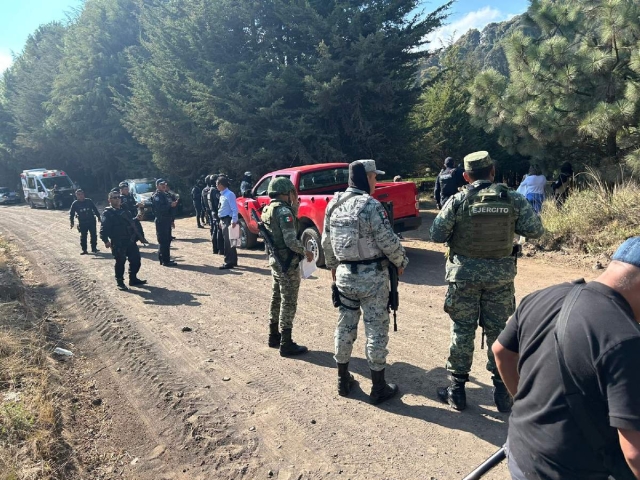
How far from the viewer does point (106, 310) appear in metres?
6.88

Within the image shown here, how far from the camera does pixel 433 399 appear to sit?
3795 millimetres

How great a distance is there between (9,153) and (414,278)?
4343cm

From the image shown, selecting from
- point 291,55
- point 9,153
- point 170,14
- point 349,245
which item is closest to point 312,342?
point 349,245

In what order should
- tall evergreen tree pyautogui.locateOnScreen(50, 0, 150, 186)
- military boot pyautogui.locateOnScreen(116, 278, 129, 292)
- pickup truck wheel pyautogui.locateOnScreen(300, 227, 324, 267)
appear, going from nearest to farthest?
pickup truck wheel pyautogui.locateOnScreen(300, 227, 324, 267), military boot pyautogui.locateOnScreen(116, 278, 129, 292), tall evergreen tree pyautogui.locateOnScreen(50, 0, 150, 186)

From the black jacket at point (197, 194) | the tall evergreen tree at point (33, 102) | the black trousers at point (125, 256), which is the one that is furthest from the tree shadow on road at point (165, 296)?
the tall evergreen tree at point (33, 102)

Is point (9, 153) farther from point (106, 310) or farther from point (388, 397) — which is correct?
point (388, 397)

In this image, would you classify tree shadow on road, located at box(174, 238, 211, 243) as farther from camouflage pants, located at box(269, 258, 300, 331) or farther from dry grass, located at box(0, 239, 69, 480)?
camouflage pants, located at box(269, 258, 300, 331)

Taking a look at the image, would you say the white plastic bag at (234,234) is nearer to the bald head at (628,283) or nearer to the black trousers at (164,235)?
the black trousers at (164,235)

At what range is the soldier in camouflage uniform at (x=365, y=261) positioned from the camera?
11.7 feet

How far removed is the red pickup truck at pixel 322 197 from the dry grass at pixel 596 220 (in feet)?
8.42

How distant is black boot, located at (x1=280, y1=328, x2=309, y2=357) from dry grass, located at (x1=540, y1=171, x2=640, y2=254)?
543 centimetres

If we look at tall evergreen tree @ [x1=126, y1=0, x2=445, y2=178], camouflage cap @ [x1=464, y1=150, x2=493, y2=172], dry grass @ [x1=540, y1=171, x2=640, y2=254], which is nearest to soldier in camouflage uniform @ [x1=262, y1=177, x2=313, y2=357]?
camouflage cap @ [x1=464, y1=150, x2=493, y2=172]

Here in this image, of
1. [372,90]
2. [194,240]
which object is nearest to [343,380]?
[194,240]

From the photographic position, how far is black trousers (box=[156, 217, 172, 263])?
30.3ft
